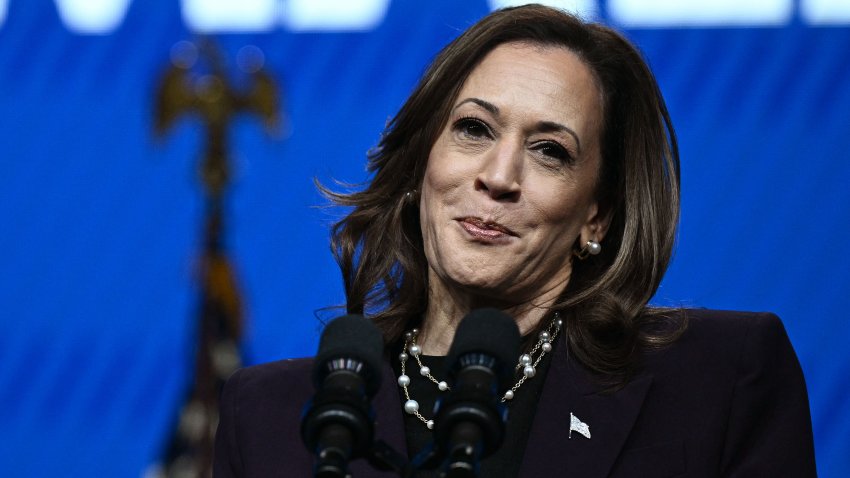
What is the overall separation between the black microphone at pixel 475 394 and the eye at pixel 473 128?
2.04 feet

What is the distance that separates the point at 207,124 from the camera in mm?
3576

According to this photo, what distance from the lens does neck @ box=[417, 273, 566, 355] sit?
209 centimetres

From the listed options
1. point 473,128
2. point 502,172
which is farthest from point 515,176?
point 473,128

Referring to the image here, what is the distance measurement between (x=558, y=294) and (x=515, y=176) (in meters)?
0.26

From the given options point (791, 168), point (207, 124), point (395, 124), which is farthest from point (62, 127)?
point (791, 168)

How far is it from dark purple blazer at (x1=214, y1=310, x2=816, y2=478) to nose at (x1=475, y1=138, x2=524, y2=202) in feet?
0.90

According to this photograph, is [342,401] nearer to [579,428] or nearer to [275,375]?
[579,428]

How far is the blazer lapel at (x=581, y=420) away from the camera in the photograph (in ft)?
6.03

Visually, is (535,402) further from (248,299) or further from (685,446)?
(248,299)

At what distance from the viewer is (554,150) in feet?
6.60

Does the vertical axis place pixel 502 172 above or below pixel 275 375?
above

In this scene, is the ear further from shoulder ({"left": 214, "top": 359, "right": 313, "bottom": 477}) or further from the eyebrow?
shoulder ({"left": 214, "top": 359, "right": 313, "bottom": 477})

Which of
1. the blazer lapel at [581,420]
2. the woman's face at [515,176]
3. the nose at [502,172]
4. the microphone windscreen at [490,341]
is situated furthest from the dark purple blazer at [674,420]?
the microphone windscreen at [490,341]

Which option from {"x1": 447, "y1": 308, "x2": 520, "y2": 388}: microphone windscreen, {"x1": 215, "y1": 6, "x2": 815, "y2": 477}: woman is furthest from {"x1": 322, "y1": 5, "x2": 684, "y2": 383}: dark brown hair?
{"x1": 447, "y1": 308, "x2": 520, "y2": 388}: microphone windscreen
